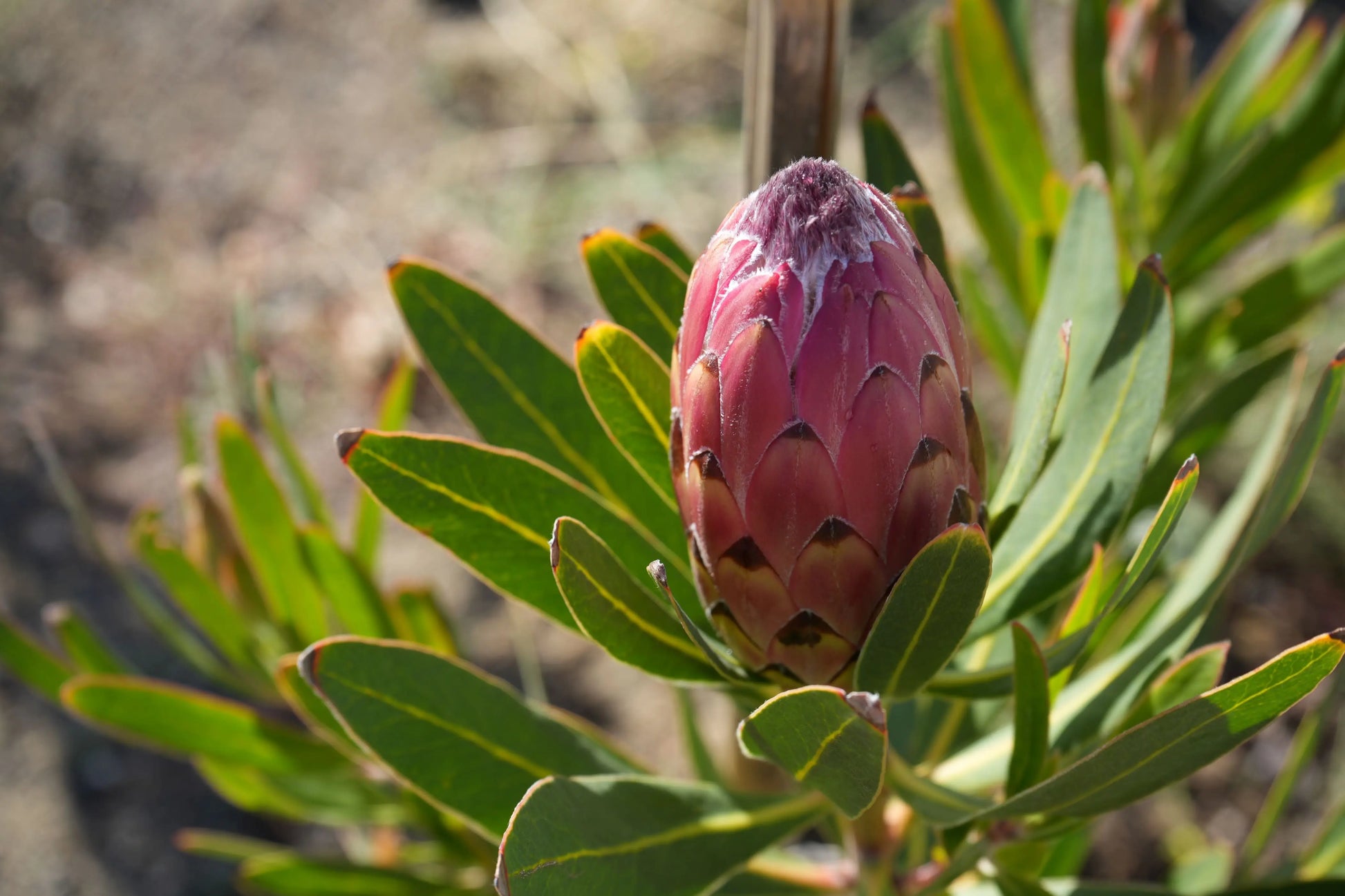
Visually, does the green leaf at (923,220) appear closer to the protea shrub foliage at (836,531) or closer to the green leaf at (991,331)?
the protea shrub foliage at (836,531)

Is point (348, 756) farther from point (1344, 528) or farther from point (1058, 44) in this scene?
point (1058, 44)

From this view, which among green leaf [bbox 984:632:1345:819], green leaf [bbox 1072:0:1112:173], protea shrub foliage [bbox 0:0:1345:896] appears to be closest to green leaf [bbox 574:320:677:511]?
protea shrub foliage [bbox 0:0:1345:896]

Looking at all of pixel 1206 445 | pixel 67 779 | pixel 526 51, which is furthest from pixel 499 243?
pixel 1206 445

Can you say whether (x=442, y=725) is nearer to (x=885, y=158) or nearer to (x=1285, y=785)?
(x=885, y=158)

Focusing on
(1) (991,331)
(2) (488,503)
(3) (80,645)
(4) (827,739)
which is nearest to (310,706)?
(2) (488,503)

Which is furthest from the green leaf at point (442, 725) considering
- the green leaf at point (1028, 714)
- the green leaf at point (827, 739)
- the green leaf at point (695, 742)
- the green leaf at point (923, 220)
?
the green leaf at point (695, 742)

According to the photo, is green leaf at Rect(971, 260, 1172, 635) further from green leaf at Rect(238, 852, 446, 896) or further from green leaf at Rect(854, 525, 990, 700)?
green leaf at Rect(238, 852, 446, 896)

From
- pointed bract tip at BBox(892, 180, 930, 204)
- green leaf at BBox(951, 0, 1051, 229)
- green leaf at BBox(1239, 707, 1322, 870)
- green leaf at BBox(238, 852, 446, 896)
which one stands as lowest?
green leaf at BBox(238, 852, 446, 896)
